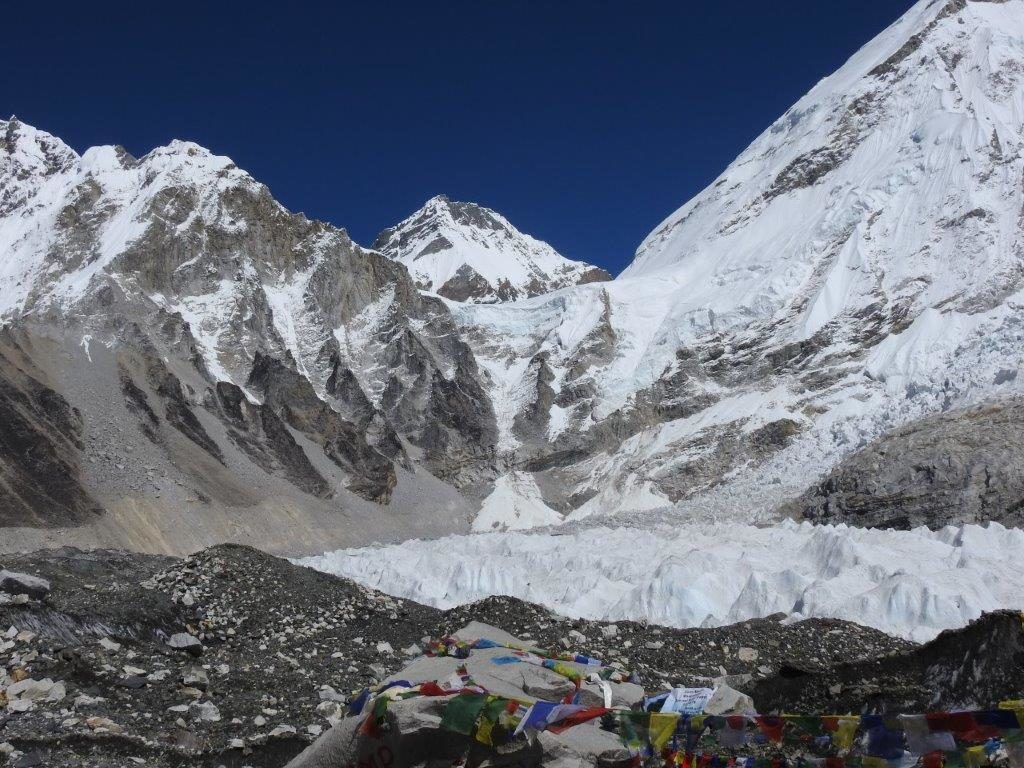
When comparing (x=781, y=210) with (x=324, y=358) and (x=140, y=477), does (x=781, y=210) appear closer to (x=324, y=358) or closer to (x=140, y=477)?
(x=324, y=358)

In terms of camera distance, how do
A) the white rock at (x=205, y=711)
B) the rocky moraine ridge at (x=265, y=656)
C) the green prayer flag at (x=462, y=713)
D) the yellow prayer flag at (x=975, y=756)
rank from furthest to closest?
the white rock at (x=205, y=711) < the rocky moraine ridge at (x=265, y=656) < the green prayer flag at (x=462, y=713) < the yellow prayer flag at (x=975, y=756)

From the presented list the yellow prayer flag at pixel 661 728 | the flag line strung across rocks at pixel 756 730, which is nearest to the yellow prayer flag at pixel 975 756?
the flag line strung across rocks at pixel 756 730

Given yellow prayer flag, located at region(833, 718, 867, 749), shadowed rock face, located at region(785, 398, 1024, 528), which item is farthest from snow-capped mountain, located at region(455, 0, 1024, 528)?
yellow prayer flag, located at region(833, 718, 867, 749)

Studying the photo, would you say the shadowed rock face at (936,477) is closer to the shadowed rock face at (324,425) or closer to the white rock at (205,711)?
the shadowed rock face at (324,425)

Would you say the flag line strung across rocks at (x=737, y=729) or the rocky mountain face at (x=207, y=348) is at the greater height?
the rocky mountain face at (x=207, y=348)

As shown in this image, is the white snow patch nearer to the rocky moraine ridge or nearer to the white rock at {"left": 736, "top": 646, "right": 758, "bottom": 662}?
the rocky moraine ridge

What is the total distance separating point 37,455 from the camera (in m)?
55.9

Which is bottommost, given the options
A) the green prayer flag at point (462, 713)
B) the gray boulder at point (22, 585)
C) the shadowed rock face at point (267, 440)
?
the green prayer flag at point (462, 713)

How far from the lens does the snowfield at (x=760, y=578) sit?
20078 mm

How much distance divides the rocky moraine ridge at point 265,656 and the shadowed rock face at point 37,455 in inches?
1417

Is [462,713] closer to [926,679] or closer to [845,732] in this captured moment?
[845,732]

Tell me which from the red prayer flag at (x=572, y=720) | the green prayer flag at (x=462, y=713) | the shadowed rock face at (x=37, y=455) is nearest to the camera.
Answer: the green prayer flag at (x=462, y=713)

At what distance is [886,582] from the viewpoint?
819 inches

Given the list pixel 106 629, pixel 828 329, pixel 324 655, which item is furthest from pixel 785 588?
pixel 828 329
